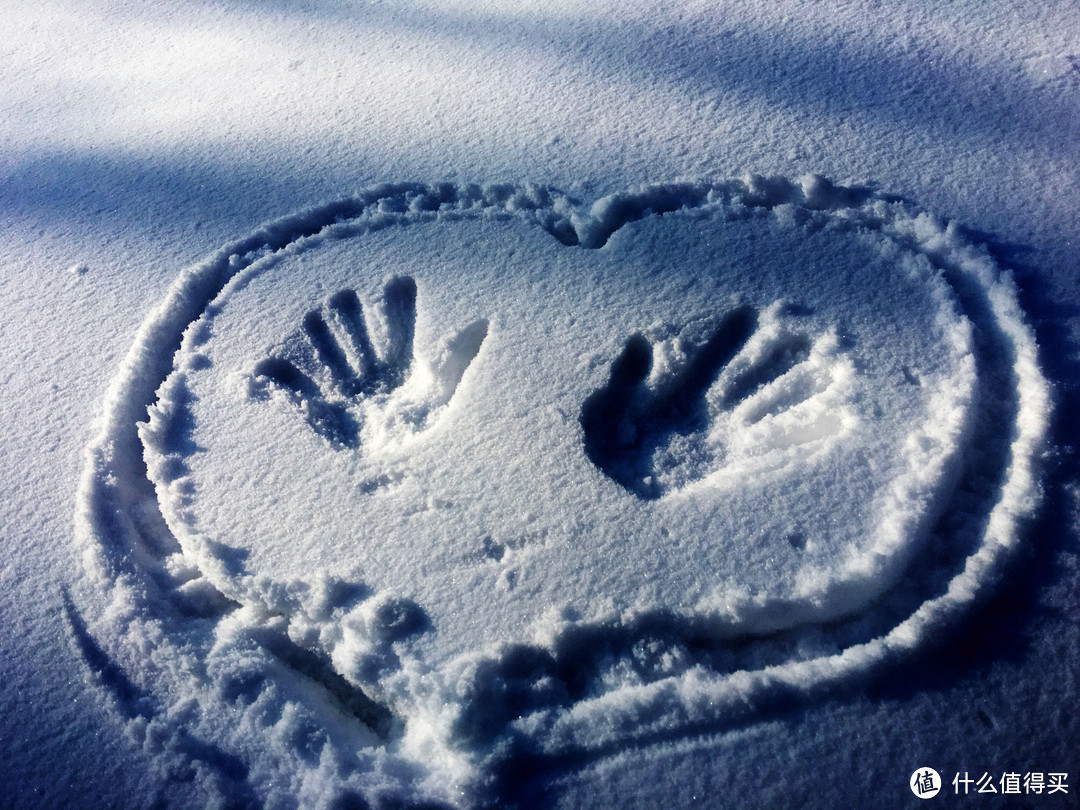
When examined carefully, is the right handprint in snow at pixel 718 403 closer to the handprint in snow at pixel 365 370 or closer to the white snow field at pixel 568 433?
the white snow field at pixel 568 433

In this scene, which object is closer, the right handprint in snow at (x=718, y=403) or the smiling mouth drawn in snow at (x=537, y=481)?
the smiling mouth drawn in snow at (x=537, y=481)

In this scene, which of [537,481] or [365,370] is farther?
[365,370]

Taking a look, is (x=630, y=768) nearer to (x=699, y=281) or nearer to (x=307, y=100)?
(x=699, y=281)

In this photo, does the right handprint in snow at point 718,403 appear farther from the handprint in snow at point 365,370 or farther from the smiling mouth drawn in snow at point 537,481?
the handprint in snow at point 365,370

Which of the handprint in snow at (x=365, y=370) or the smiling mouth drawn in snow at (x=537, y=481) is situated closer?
the smiling mouth drawn in snow at (x=537, y=481)

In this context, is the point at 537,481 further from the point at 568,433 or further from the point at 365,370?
the point at 365,370

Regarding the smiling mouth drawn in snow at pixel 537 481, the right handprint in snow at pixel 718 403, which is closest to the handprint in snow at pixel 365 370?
the smiling mouth drawn in snow at pixel 537 481

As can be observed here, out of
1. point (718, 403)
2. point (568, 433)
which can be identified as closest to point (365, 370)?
point (568, 433)

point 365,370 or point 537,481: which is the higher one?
point 365,370
